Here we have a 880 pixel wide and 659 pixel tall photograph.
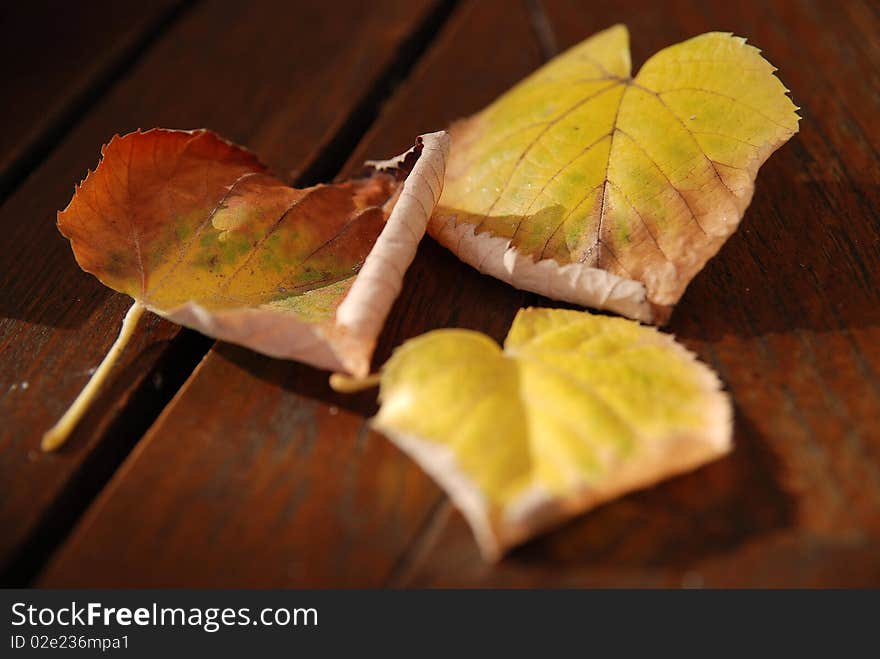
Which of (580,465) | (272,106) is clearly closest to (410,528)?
(580,465)

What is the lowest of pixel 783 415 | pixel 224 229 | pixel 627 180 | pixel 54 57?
pixel 783 415

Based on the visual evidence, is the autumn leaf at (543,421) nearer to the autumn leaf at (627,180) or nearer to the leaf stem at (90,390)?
the autumn leaf at (627,180)

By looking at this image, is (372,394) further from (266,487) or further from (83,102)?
(83,102)

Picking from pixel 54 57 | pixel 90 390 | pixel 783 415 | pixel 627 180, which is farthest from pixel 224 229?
pixel 54 57

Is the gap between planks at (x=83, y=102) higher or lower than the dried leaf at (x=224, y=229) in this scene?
higher

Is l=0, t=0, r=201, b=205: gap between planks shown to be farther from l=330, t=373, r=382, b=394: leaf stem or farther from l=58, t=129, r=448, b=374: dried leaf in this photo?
l=330, t=373, r=382, b=394: leaf stem

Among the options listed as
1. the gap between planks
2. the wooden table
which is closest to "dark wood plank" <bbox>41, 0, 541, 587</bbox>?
the wooden table

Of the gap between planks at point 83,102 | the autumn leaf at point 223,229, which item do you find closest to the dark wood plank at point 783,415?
the autumn leaf at point 223,229

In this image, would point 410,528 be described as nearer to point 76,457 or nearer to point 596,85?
point 76,457
